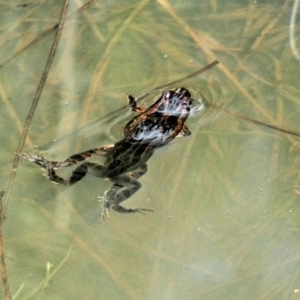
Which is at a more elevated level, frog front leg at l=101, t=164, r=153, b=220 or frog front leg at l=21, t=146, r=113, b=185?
frog front leg at l=21, t=146, r=113, b=185

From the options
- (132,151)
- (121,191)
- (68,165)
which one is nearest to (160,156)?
(132,151)

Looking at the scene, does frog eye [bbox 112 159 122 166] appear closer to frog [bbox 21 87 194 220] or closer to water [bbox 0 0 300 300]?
frog [bbox 21 87 194 220]

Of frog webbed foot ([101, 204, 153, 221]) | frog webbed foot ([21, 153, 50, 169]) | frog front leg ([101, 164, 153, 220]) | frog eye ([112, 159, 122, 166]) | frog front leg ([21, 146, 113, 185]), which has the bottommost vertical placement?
frog webbed foot ([101, 204, 153, 221])

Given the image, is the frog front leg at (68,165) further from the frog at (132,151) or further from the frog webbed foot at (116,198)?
the frog webbed foot at (116,198)

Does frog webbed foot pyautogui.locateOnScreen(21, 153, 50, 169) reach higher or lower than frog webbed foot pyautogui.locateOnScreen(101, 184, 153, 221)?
higher

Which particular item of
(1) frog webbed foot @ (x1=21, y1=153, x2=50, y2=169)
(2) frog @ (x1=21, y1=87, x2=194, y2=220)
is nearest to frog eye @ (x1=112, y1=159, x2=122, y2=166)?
(2) frog @ (x1=21, y1=87, x2=194, y2=220)

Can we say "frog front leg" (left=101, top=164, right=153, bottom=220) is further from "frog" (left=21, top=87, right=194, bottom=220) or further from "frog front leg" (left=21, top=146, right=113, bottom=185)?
"frog front leg" (left=21, top=146, right=113, bottom=185)

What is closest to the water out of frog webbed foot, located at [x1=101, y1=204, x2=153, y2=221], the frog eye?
frog webbed foot, located at [x1=101, y1=204, x2=153, y2=221]

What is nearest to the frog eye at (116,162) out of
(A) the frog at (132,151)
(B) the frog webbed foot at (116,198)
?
(A) the frog at (132,151)

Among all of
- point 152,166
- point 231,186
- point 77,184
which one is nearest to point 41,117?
point 77,184

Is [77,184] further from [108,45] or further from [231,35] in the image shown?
[231,35]
